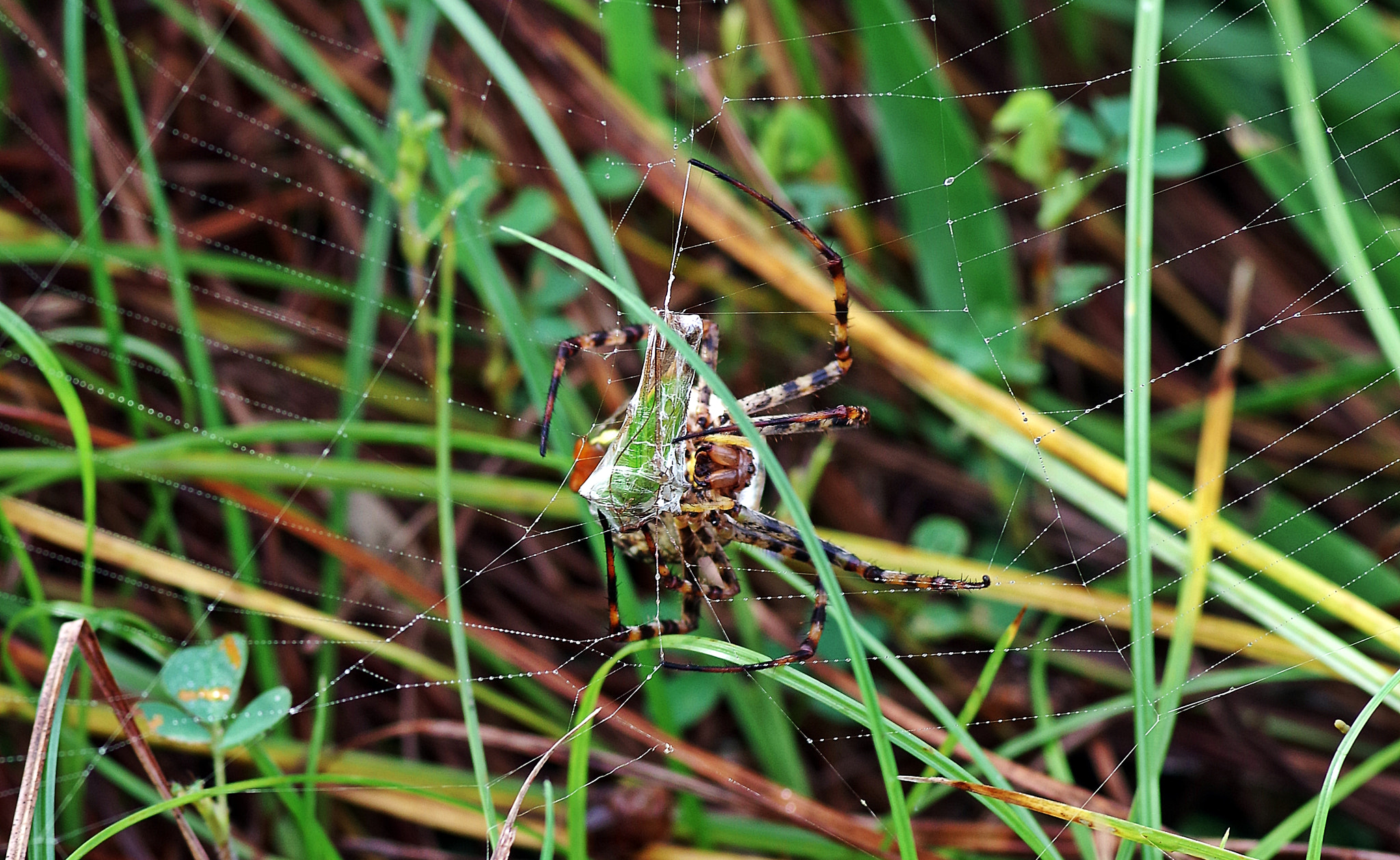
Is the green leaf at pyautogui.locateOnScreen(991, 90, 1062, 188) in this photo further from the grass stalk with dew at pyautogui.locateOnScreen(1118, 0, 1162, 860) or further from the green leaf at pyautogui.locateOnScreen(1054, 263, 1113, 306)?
the grass stalk with dew at pyautogui.locateOnScreen(1118, 0, 1162, 860)

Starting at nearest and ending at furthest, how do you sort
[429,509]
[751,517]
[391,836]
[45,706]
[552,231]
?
[45,706]
[751,517]
[391,836]
[429,509]
[552,231]

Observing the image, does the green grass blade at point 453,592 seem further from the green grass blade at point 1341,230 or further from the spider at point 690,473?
the green grass blade at point 1341,230

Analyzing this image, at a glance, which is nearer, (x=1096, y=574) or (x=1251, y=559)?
(x=1251, y=559)

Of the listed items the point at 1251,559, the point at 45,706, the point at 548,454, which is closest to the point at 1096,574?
the point at 1251,559

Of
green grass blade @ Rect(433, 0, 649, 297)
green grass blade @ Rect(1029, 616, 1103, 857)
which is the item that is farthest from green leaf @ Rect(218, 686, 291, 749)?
green grass blade @ Rect(1029, 616, 1103, 857)

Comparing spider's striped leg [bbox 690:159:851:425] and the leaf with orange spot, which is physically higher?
spider's striped leg [bbox 690:159:851:425]

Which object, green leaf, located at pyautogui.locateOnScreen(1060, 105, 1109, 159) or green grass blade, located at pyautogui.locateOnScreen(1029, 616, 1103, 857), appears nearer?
green grass blade, located at pyautogui.locateOnScreen(1029, 616, 1103, 857)

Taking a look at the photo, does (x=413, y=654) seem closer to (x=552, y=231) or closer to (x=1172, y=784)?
(x=552, y=231)
